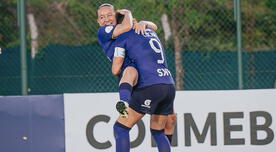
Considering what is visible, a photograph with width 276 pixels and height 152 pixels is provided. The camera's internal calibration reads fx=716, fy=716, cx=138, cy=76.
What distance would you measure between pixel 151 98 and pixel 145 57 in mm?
414

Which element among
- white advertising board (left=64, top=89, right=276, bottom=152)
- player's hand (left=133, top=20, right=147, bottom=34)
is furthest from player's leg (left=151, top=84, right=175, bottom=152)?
white advertising board (left=64, top=89, right=276, bottom=152)

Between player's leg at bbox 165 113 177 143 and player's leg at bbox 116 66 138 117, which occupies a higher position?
player's leg at bbox 116 66 138 117

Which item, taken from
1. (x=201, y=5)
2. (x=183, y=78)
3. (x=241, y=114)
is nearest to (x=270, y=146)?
(x=241, y=114)

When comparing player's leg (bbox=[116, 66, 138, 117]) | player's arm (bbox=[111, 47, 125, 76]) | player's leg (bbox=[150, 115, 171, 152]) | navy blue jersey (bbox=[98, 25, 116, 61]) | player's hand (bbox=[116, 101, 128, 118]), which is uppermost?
navy blue jersey (bbox=[98, 25, 116, 61])

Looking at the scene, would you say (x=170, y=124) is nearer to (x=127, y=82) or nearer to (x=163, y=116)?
(x=163, y=116)

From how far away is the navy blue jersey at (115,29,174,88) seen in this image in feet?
23.4

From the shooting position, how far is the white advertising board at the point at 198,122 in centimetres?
870

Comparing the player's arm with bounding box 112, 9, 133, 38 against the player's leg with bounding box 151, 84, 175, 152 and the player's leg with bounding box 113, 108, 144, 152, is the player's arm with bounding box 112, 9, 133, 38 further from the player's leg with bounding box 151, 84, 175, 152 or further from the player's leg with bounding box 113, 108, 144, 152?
the player's leg with bounding box 113, 108, 144, 152

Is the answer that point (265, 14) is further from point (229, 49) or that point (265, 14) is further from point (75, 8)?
point (75, 8)

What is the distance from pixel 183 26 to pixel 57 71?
1.74 meters

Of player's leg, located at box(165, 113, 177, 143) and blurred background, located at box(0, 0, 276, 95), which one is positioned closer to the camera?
player's leg, located at box(165, 113, 177, 143)

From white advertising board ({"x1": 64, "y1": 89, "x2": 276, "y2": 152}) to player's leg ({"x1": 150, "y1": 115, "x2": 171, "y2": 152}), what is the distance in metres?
1.34

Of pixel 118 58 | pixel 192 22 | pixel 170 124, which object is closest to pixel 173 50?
pixel 192 22

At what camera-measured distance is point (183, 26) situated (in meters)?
9.37
